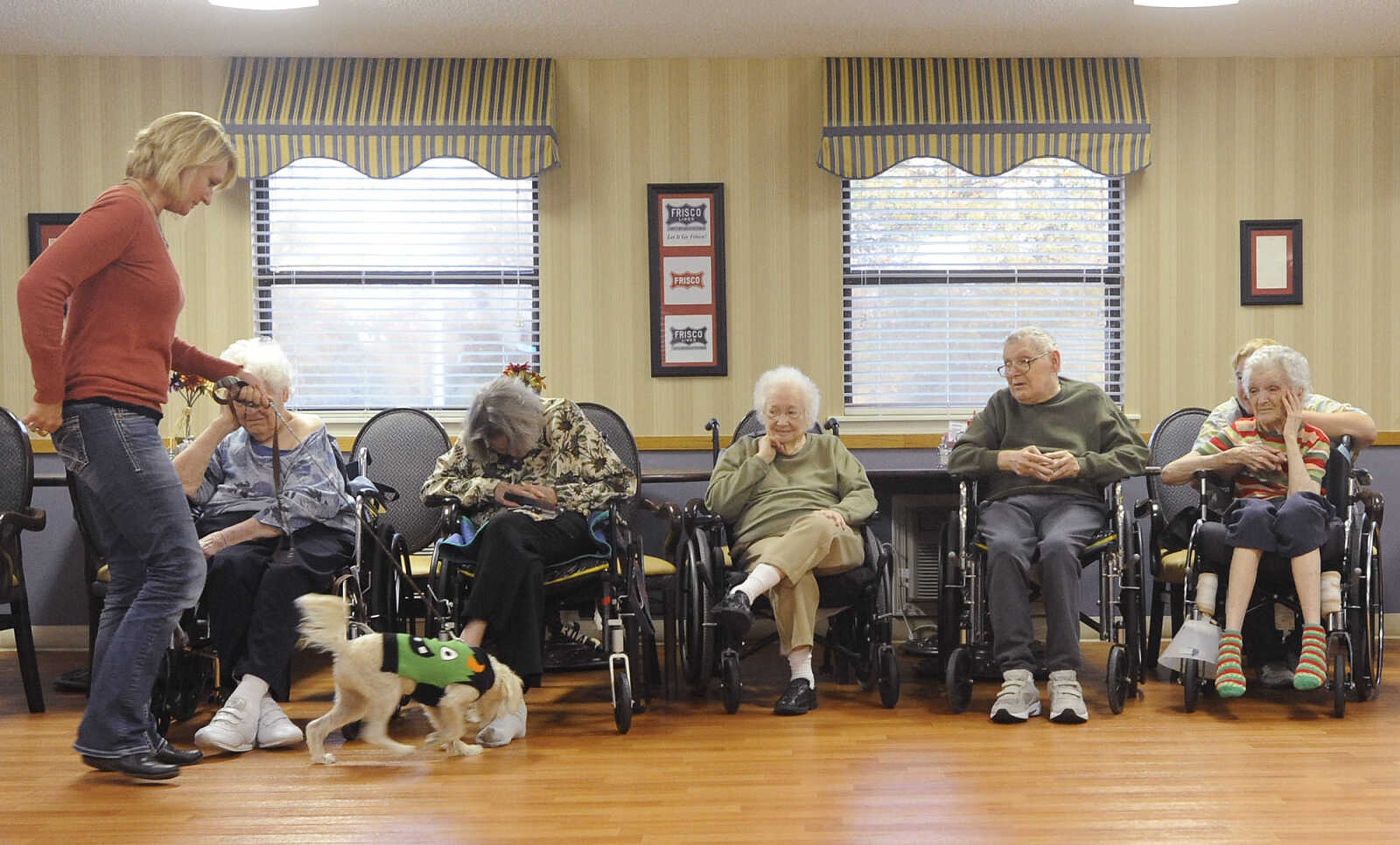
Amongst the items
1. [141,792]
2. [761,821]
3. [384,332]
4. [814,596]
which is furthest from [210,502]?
[761,821]

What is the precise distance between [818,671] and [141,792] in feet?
7.34

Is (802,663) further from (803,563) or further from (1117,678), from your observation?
(1117,678)

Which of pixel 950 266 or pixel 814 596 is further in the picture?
pixel 950 266

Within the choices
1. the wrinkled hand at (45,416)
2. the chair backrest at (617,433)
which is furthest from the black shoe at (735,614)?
the wrinkled hand at (45,416)

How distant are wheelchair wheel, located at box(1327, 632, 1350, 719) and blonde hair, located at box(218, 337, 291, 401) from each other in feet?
10.2

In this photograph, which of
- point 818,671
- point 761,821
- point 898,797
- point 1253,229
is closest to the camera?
point 761,821

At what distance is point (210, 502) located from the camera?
385cm

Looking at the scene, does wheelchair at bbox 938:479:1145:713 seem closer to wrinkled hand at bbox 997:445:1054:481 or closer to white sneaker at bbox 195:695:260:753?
wrinkled hand at bbox 997:445:1054:481

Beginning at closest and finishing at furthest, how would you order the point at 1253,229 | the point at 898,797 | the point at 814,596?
the point at 898,797 → the point at 814,596 → the point at 1253,229

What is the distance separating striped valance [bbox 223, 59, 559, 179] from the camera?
4.97m

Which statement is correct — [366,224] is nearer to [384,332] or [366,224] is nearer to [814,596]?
[384,332]

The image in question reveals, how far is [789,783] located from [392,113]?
128 inches

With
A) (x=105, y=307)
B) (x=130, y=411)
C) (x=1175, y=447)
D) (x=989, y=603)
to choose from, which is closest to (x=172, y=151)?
(x=105, y=307)

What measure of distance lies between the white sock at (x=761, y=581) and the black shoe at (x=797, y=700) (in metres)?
0.28
